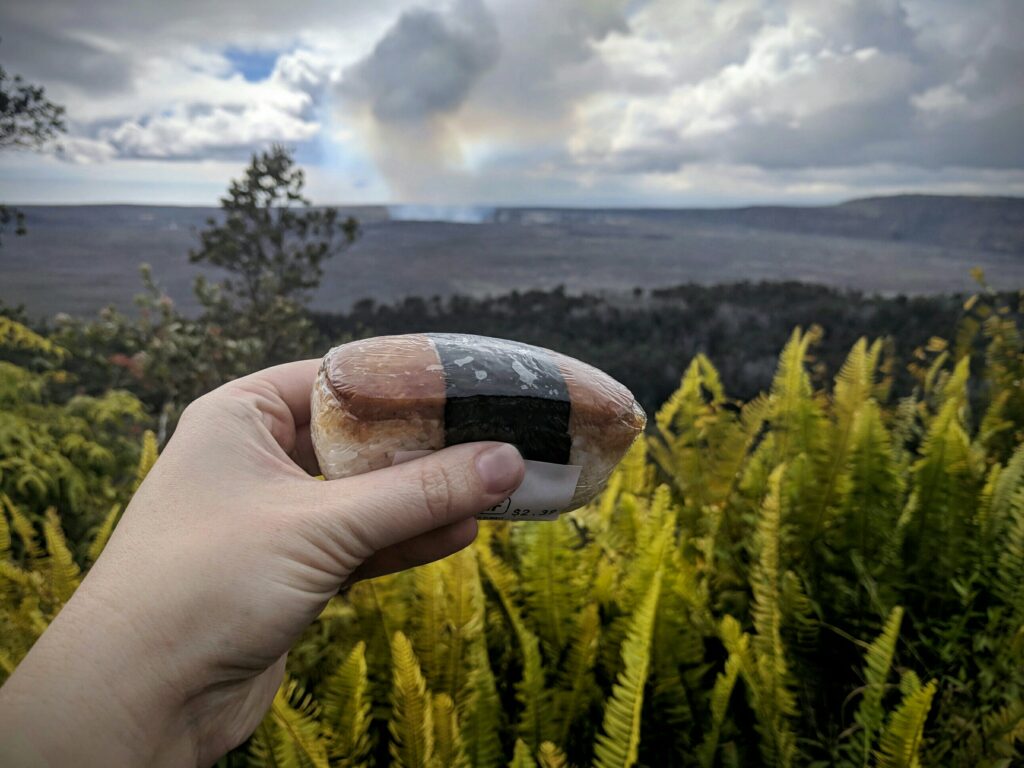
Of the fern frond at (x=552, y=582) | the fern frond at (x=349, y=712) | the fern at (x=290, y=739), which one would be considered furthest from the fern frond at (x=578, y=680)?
the fern at (x=290, y=739)

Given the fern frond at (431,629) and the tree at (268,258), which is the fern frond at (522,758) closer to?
the fern frond at (431,629)

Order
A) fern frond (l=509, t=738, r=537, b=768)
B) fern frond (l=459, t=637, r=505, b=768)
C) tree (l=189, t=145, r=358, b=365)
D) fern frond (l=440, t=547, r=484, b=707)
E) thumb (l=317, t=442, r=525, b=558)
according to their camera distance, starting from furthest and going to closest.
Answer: tree (l=189, t=145, r=358, b=365)
fern frond (l=440, t=547, r=484, b=707)
fern frond (l=459, t=637, r=505, b=768)
fern frond (l=509, t=738, r=537, b=768)
thumb (l=317, t=442, r=525, b=558)

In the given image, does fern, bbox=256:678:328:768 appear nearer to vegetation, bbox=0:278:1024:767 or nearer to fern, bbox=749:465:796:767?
vegetation, bbox=0:278:1024:767

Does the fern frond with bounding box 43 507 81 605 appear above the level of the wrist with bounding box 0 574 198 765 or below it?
below

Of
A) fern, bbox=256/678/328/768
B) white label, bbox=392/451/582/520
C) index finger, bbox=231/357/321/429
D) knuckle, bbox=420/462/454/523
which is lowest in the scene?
fern, bbox=256/678/328/768

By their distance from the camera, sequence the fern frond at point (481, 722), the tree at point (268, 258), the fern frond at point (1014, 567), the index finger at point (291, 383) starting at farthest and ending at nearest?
the tree at point (268, 258), the fern frond at point (1014, 567), the fern frond at point (481, 722), the index finger at point (291, 383)

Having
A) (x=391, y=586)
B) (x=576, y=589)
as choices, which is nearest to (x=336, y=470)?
(x=391, y=586)

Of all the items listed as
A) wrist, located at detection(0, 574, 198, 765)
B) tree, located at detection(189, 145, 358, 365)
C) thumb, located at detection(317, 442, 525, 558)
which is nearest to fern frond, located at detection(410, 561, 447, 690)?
thumb, located at detection(317, 442, 525, 558)

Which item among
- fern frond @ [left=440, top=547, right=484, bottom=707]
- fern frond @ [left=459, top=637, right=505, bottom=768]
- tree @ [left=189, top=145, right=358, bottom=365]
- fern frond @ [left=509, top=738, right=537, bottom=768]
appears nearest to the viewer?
fern frond @ [left=509, top=738, right=537, bottom=768]
